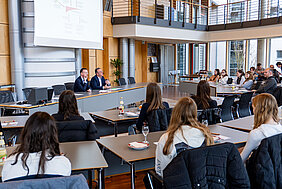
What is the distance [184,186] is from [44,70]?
7.11 m

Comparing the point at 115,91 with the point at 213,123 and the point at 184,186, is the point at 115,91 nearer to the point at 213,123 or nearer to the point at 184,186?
the point at 213,123

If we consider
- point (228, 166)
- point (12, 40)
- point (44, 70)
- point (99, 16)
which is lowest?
point (228, 166)

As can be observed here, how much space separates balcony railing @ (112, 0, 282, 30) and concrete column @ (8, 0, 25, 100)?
4834mm

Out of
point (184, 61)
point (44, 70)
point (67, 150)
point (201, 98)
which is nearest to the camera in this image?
point (67, 150)

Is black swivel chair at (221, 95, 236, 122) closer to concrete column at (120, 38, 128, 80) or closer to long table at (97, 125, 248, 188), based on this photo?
long table at (97, 125, 248, 188)

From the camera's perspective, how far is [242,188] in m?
2.13

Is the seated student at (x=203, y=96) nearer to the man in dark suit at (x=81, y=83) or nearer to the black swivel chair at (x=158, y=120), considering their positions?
the black swivel chair at (x=158, y=120)

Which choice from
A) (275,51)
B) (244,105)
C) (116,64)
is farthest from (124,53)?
(275,51)

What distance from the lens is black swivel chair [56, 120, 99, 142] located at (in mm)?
3154

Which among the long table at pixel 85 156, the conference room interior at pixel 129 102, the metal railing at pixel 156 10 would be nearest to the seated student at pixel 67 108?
the conference room interior at pixel 129 102

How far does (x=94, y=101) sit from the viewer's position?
7051 mm

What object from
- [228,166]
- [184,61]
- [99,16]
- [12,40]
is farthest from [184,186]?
[184,61]

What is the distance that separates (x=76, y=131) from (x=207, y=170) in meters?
1.63

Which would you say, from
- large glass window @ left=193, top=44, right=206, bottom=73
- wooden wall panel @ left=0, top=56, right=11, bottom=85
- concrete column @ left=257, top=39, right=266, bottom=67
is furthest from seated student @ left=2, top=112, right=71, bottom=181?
large glass window @ left=193, top=44, right=206, bottom=73
